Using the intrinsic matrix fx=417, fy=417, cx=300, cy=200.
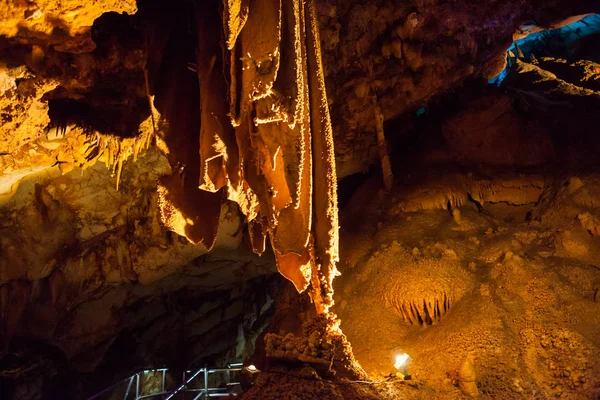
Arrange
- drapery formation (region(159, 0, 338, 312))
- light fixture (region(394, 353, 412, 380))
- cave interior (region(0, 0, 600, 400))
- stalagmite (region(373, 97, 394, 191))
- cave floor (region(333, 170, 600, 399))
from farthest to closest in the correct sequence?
stalagmite (region(373, 97, 394, 191)) < light fixture (region(394, 353, 412, 380)) < cave floor (region(333, 170, 600, 399)) < cave interior (region(0, 0, 600, 400)) < drapery formation (region(159, 0, 338, 312))

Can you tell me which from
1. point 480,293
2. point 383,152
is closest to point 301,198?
point 480,293

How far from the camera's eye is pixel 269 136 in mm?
3045

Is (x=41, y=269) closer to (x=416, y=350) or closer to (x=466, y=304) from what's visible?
(x=416, y=350)

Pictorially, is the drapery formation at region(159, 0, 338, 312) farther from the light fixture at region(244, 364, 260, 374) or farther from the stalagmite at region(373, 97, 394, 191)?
the stalagmite at region(373, 97, 394, 191)

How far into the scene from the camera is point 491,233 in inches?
273

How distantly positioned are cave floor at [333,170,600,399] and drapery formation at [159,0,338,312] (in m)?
2.71

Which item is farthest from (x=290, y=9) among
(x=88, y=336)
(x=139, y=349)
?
(x=139, y=349)

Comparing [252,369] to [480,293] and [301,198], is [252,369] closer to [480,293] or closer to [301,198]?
[301,198]

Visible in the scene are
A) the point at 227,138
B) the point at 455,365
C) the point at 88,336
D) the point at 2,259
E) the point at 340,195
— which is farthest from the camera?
the point at 340,195

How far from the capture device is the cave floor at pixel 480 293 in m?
5.03

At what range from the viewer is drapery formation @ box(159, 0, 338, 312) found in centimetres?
289

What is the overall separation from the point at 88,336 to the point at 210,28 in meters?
7.82

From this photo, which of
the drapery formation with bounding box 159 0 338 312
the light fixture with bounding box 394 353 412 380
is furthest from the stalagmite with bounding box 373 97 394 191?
the drapery formation with bounding box 159 0 338 312

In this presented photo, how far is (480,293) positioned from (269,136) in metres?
4.53
